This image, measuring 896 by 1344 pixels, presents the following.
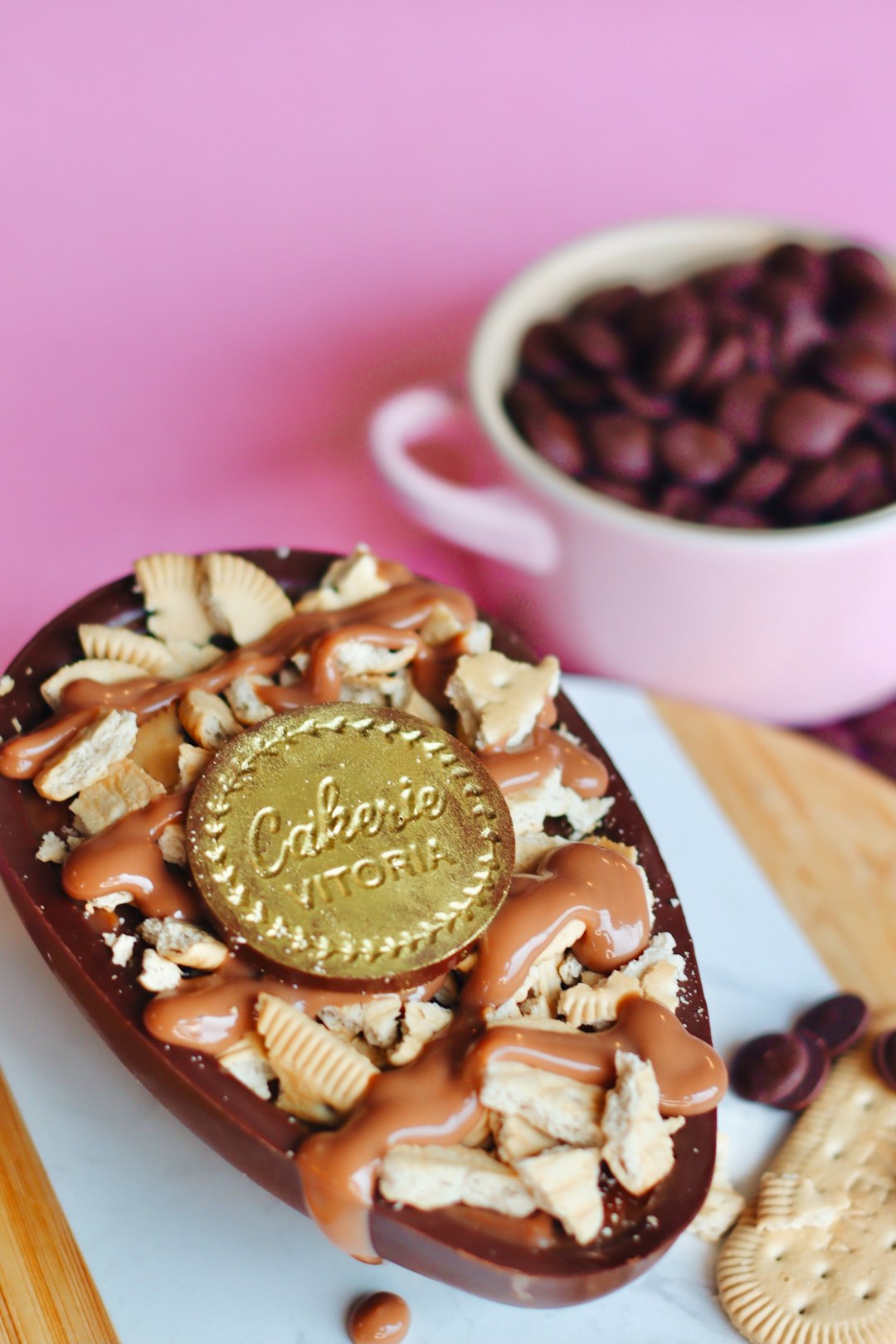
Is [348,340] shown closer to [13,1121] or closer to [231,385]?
[231,385]

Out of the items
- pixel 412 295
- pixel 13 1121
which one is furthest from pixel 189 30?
pixel 13 1121

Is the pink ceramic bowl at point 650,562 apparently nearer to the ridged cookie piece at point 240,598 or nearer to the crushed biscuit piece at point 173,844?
the ridged cookie piece at point 240,598

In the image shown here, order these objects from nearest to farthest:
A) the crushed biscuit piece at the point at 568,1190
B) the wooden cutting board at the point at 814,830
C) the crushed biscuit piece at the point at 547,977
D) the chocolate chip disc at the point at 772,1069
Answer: the crushed biscuit piece at the point at 568,1190 → the crushed biscuit piece at the point at 547,977 → the chocolate chip disc at the point at 772,1069 → the wooden cutting board at the point at 814,830

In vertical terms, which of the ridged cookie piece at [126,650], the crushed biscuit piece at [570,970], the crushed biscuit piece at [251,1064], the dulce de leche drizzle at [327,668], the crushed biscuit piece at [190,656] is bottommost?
the crushed biscuit piece at [570,970]

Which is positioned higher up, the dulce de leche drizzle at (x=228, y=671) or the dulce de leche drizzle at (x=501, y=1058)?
the dulce de leche drizzle at (x=228, y=671)

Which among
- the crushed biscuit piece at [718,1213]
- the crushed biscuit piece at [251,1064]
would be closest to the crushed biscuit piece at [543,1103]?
the crushed biscuit piece at [251,1064]

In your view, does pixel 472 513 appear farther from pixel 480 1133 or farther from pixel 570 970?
pixel 480 1133

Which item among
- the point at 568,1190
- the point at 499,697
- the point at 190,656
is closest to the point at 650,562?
the point at 499,697
